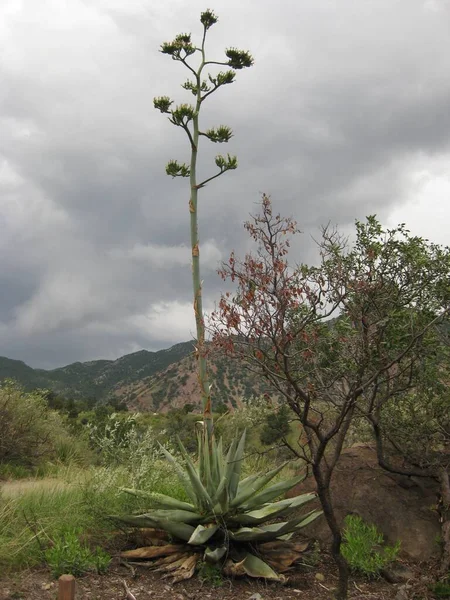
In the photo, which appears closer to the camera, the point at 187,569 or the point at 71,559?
the point at 71,559

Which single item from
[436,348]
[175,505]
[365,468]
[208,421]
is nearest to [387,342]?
[436,348]

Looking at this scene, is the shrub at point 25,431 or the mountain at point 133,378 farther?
the mountain at point 133,378

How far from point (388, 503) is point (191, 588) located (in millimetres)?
2821

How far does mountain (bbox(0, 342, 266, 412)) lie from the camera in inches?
2185

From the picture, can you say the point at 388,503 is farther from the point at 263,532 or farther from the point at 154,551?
the point at 154,551

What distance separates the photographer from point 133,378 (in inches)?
3334

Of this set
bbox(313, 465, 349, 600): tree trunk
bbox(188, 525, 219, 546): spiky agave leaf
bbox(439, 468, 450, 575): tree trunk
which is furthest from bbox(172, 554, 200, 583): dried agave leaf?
bbox(439, 468, 450, 575): tree trunk

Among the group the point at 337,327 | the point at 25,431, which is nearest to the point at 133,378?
the point at 25,431

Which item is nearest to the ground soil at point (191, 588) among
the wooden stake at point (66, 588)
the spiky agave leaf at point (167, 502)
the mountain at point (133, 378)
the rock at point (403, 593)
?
the rock at point (403, 593)

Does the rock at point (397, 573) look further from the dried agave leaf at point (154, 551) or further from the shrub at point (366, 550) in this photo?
the dried agave leaf at point (154, 551)

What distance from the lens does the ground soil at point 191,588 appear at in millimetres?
4750

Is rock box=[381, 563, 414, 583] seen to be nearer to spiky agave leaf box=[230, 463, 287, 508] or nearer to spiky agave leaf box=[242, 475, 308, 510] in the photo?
spiky agave leaf box=[242, 475, 308, 510]

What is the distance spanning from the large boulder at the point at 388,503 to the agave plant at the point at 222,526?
89 centimetres

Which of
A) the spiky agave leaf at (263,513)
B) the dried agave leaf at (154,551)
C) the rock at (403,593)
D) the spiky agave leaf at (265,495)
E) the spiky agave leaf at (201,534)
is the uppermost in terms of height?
the spiky agave leaf at (265,495)
